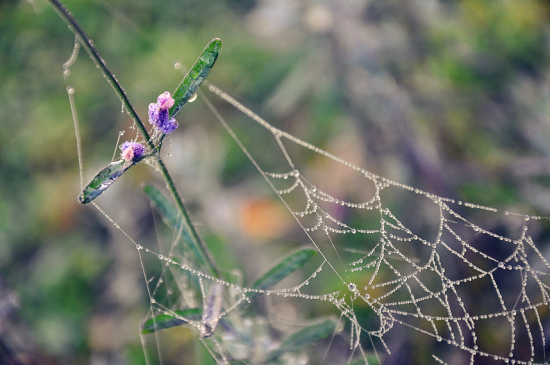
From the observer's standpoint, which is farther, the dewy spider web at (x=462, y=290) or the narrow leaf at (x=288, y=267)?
the dewy spider web at (x=462, y=290)

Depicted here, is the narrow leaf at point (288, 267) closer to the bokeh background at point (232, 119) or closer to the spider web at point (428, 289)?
the spider web at point (428, 289)

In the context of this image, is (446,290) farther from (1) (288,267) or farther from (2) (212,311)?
(2) (212,311)

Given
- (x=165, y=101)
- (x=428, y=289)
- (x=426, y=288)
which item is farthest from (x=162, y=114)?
(x=428, y=289)

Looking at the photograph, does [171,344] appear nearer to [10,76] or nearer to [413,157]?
[413,157]

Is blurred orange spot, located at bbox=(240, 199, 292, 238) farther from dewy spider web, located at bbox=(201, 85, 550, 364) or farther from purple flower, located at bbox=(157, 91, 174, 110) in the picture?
purple flower, located at bbox=(157, 91, 174, 110)

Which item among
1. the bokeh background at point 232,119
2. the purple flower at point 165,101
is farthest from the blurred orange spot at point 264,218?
the purple flower at point 165,101

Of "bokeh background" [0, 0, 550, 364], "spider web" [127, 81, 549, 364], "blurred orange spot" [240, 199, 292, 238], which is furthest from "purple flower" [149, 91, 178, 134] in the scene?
"blurred orange spot" [240, 199, 292, 238]
